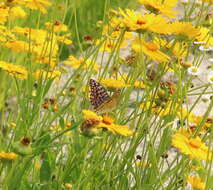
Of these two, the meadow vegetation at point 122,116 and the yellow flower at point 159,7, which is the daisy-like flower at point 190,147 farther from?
the yellow flower at point 159,7

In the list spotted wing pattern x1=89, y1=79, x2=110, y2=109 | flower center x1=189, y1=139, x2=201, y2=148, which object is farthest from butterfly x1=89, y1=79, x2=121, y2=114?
flower center x1=189, y1=139, x2=201, y2=148

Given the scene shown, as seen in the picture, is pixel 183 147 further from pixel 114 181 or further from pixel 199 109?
pixel 199 109

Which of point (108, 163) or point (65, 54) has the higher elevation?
point (108, 163)

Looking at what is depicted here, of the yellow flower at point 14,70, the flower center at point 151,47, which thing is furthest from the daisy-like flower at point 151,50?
the yellow flower at point 14,70

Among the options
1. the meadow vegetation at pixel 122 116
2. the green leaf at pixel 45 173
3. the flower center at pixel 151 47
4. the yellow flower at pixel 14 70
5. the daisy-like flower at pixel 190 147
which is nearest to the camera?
the daisy-like flower at pixel 190 147

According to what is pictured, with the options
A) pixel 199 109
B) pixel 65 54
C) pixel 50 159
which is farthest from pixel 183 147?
pixel 65 54

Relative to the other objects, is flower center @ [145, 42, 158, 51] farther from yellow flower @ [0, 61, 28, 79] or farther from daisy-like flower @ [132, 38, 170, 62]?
yellow flower @ [0, 61, 28, 79]

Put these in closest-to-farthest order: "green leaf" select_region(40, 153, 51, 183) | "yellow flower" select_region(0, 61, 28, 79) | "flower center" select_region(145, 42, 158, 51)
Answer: "flower center" select_region(145, 42, 158, 51) < "yellow flower" select_region(0, 61, 28, 79) < "green leaf" select_region(40, 153, 51, 183)

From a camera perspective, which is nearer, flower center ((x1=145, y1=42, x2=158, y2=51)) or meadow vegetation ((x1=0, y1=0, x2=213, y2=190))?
meadow vegetation ((x1=0, y1=0, x2=213, y2=190))

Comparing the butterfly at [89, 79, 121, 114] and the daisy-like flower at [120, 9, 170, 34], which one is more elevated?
the daisy-like flower at [120, 9, 170, 34]
